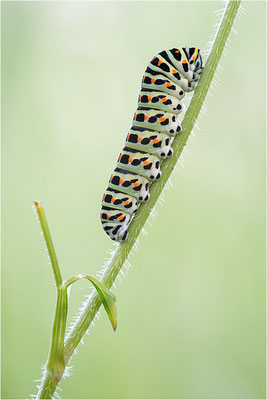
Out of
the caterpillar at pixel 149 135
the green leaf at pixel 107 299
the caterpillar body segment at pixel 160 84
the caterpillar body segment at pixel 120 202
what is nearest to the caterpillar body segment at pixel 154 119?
the caterpillar at pixel 149 135

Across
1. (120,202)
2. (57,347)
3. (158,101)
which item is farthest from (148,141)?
(57,347)

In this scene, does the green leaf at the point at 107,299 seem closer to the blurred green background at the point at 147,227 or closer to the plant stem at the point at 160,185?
the plant stem at the point at 160,185

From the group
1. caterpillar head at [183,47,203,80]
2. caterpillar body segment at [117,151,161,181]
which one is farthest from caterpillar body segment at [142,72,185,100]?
caterpillar body segment at [117,151,161,181]

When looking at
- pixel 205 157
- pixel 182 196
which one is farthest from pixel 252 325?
pixel 205 157

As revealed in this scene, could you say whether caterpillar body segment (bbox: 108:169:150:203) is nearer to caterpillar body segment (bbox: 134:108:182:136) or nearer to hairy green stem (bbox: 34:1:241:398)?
caterpillar body segment (bbox: 134:108:182:136)

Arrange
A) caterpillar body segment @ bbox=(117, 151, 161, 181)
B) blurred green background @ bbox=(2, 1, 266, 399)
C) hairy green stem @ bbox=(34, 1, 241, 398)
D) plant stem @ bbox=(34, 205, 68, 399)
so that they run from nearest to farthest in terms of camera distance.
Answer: plant stem @ bbox=(34, 205, 68, 399), hairy green stem @ bbox=(34, 1, 241, 398), caterpillar body segment @ bbox=(117, 151, 161, 181), blurred green background @ bbox=(2, 1, 266, 399)

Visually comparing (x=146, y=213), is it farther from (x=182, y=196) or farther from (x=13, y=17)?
(x=13, y=17)

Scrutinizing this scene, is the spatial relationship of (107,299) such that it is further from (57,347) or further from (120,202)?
(120,202)
